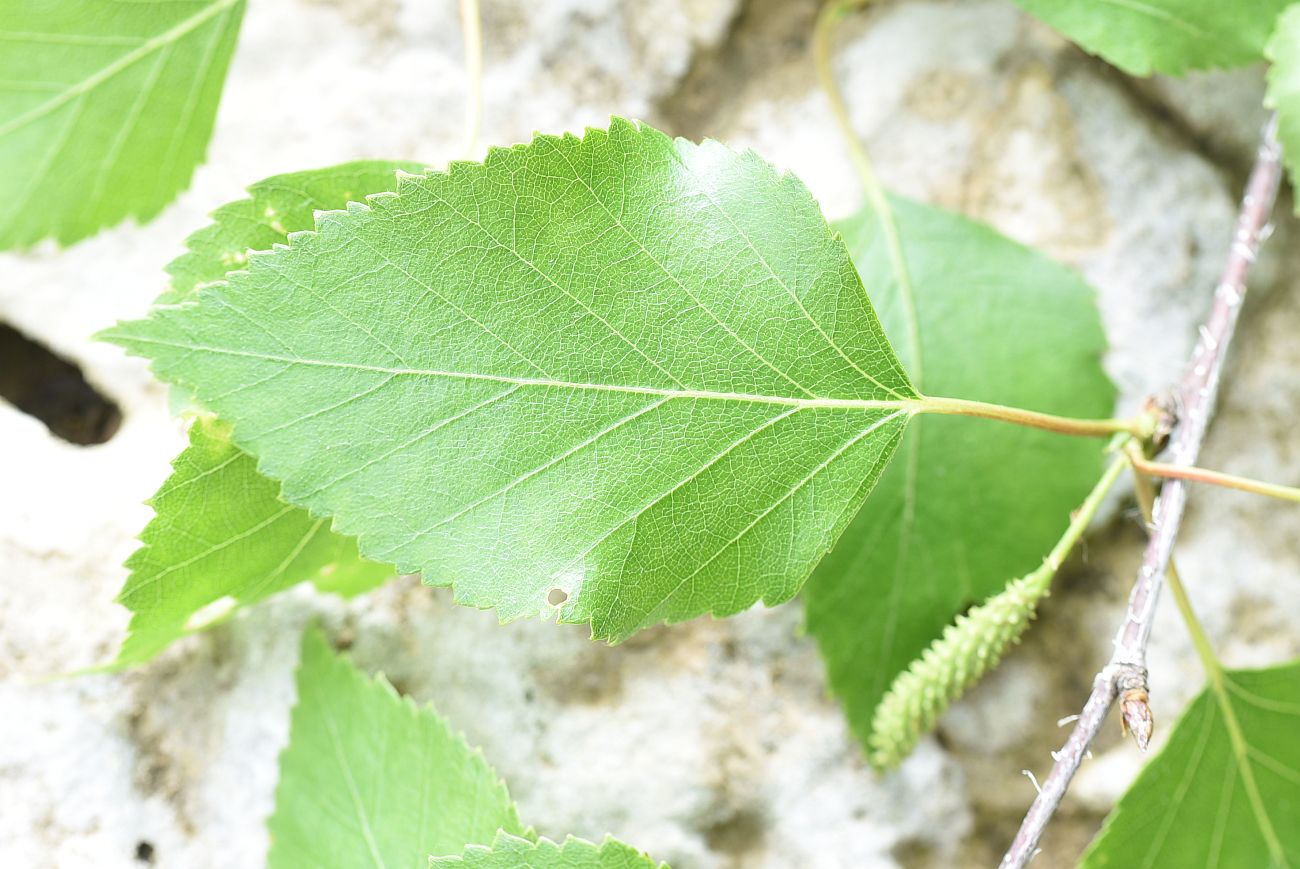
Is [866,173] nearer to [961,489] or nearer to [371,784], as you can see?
[961,489]

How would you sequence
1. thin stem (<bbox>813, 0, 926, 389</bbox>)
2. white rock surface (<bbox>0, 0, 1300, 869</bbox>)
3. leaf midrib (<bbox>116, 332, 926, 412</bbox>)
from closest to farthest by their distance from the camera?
leaf midrib (<bbox>116, 332, 926, 412</bbox>) → white rock surface (<bbox>0, 0, 1300, 869</bbox>) → thin stem (<bbox>813, 0, 926, 389</bbox>)

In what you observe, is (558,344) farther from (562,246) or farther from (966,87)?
(966,87)

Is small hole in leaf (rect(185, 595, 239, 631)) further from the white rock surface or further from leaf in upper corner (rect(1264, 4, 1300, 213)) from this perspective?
leaf in upper corner (rect(1264, 4, 1300, 213))

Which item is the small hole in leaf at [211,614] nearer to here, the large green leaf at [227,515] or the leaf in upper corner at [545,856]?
the large green leaf at [227,515]

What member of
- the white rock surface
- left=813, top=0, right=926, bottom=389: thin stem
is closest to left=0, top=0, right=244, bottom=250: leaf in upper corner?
the white rock surface

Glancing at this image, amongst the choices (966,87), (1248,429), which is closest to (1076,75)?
(966,87)

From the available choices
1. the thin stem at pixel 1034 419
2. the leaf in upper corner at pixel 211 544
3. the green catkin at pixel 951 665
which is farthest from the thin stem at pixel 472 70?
the green catkin at pixel 951 665
